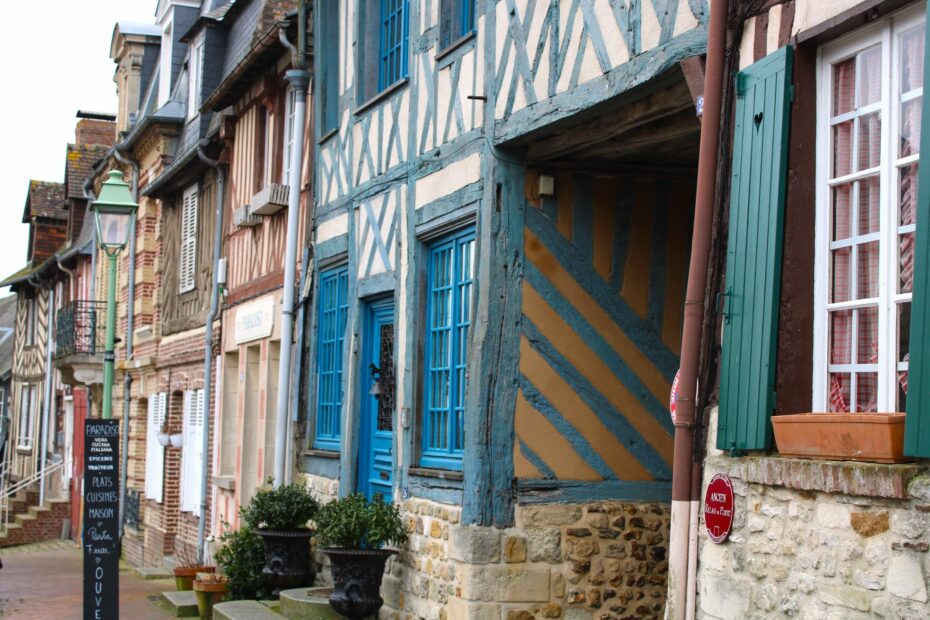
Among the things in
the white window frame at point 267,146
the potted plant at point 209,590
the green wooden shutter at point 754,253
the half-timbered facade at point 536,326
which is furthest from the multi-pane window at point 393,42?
the green wooden shutter at point 754,253

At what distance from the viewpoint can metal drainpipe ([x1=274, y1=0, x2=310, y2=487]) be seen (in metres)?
12.6

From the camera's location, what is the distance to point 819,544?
5000mm

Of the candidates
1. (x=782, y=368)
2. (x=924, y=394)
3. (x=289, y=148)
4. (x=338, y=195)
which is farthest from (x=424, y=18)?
(x=924, y=394)

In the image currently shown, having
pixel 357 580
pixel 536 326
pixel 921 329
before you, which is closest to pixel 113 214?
pixel 357 580

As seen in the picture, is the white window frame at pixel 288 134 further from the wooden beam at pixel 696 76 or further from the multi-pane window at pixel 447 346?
Answer: the wooden beam at pixel 696 76

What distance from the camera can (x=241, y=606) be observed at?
11.1 meters

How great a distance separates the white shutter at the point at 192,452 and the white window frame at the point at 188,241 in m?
1.55

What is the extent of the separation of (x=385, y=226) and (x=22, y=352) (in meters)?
26.1

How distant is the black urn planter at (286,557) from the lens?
A: 37.4ft

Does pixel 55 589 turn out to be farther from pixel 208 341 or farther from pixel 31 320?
pixel 31 320

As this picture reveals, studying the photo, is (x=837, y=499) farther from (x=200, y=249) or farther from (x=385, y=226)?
(x=200, y=249)

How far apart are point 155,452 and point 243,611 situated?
9098 mm

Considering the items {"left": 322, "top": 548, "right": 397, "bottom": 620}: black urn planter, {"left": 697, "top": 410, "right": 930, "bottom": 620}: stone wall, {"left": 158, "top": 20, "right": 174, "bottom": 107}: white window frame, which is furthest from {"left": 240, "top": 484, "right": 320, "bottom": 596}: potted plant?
{"left": 158, "top": 20, "right": 174, "bottom": 107}: white window frame

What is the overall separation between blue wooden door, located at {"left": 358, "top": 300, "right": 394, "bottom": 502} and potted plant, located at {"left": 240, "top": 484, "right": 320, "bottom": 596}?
2.44 feet
